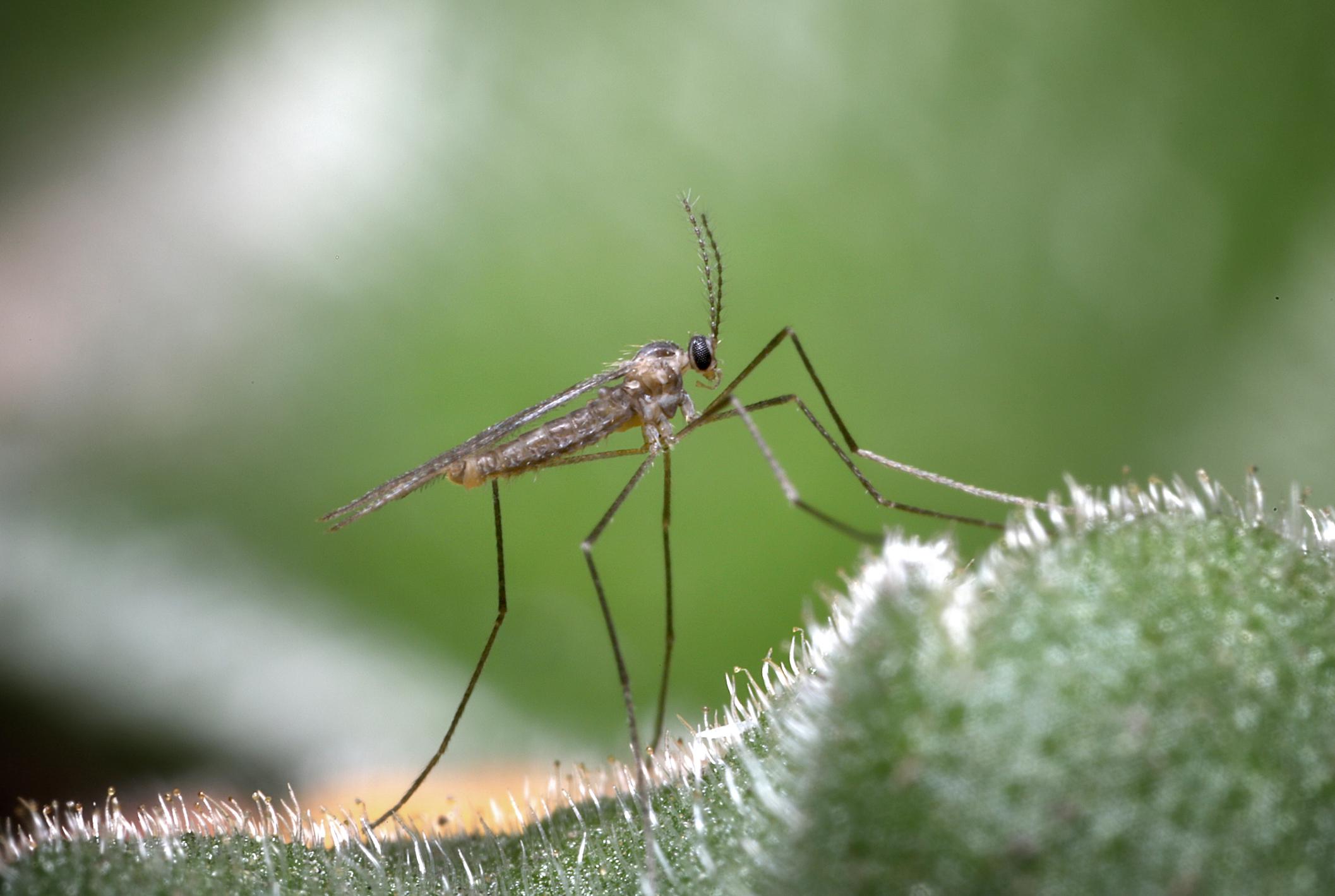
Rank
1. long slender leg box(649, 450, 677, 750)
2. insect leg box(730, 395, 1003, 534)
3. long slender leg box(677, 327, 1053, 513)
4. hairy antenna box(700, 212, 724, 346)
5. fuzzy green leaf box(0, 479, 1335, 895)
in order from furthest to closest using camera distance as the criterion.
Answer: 1. hairy antenna box(700, 212, 724, 346)
2. long slender leg box(677, 327, 1053, 513)
3. long slender leg box(649, 450, 677, 750)
4. insect leg box(730, 395, 1003, 534)
5. fuzzy green leaf box(0, 479, 1335, 895)

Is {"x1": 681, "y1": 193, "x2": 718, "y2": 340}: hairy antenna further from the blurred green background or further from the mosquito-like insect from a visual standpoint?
the blurred green background

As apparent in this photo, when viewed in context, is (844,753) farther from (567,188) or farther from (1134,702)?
(567,188)

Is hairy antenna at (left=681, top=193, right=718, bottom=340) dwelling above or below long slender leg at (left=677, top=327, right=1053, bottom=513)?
above

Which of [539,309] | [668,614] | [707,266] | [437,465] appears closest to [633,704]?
[668,614]

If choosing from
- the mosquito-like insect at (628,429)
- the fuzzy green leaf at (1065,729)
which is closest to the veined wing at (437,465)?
Answer: the mosquito-like insect at (628,429)

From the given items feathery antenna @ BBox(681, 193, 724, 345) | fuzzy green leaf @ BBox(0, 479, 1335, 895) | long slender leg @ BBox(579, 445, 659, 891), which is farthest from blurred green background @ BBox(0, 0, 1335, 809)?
fuzzy green leaf @ BBox(0, 479, 1335, 895)

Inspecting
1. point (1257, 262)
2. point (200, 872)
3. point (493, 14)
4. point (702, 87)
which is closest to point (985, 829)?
point (200, 872)

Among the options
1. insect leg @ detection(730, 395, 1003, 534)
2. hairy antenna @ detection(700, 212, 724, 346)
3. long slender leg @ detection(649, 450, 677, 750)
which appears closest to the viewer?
insect leg @ detection(730, 395, 1003, 534)

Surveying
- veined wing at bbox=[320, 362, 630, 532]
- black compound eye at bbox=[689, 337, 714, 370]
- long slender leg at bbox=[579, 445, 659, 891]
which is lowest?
long slender leg at bbox=[579, 445, 659, 891]
